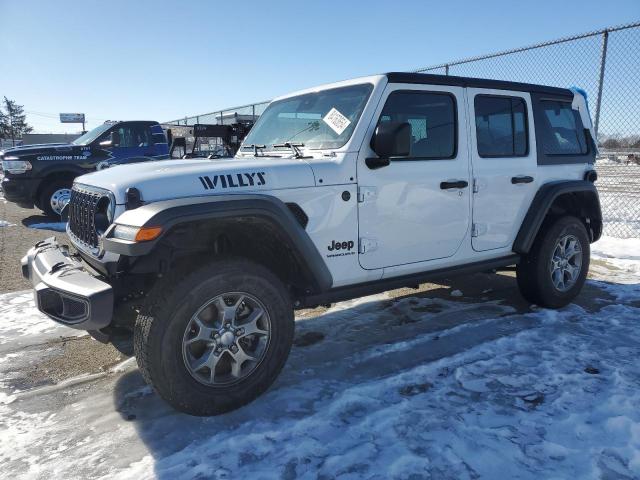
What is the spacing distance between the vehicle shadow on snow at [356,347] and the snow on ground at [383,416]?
0.01 meters

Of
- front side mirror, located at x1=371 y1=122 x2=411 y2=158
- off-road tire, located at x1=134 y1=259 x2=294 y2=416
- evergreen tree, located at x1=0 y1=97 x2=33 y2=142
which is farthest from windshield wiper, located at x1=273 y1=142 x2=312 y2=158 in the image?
evergreen tree, located at x1=0 y1=97 x2=33 y2=142

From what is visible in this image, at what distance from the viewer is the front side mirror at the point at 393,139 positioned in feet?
9.82

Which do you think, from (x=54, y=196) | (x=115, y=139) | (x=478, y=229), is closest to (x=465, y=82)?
(x=478, y=229)

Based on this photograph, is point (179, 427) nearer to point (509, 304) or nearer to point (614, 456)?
point (614, 456)

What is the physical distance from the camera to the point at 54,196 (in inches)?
368

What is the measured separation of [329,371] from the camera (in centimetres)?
331

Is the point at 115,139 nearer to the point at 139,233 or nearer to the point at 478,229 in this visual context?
the point at 478,229

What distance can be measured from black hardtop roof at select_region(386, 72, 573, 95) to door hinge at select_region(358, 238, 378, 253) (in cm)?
112

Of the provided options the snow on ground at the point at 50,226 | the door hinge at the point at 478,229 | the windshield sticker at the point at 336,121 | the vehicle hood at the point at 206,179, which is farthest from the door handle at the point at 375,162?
the snow on ground at the point at 50,226

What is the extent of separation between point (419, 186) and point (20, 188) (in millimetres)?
8433

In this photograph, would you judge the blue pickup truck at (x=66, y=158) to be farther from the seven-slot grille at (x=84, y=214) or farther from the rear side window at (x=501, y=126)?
the rear side window at (x=501, y=126)

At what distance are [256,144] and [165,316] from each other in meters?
1.90

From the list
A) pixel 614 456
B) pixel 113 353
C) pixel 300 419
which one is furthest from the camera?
pixel 113 353

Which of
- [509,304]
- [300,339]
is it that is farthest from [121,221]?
[509,304]
